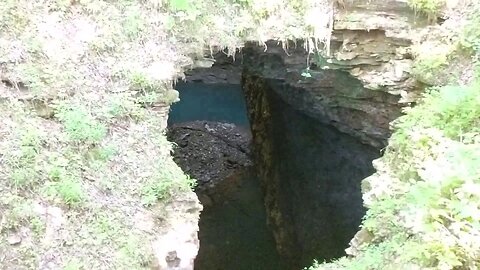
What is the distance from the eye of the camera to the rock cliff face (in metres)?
6.07

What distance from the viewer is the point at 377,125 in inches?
289

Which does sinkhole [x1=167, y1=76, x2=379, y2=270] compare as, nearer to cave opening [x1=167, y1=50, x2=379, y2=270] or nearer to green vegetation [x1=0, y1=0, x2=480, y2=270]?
cave opening [x1=167, y1=50, x2=379, y2=270]

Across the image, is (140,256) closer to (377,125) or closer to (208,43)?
(208,43)

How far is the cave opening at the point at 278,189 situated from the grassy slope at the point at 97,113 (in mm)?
2832

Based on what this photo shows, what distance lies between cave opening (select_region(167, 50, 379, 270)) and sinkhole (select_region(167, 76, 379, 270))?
0.7 inches

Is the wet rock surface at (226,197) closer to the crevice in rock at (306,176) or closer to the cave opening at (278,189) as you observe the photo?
the cave opening at (278,189)

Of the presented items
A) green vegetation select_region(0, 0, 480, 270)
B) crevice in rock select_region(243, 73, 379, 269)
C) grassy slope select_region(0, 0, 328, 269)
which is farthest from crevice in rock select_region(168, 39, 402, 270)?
grassy slope select_region(0, 0, 328, 269)

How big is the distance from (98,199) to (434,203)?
9.09ft

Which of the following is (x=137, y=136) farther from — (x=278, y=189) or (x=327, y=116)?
(x=278, y=189)

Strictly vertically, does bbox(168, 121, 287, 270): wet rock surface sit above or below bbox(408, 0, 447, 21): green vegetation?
below

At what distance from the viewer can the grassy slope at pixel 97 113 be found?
436cm

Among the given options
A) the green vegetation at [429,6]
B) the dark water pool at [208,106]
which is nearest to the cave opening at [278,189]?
the dark water pool at [208,106]

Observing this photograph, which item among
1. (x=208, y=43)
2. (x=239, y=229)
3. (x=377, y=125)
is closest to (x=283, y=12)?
(x=208, y=43)

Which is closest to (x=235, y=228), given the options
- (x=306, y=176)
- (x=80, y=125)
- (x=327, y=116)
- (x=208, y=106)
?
(x=306, y=176)
